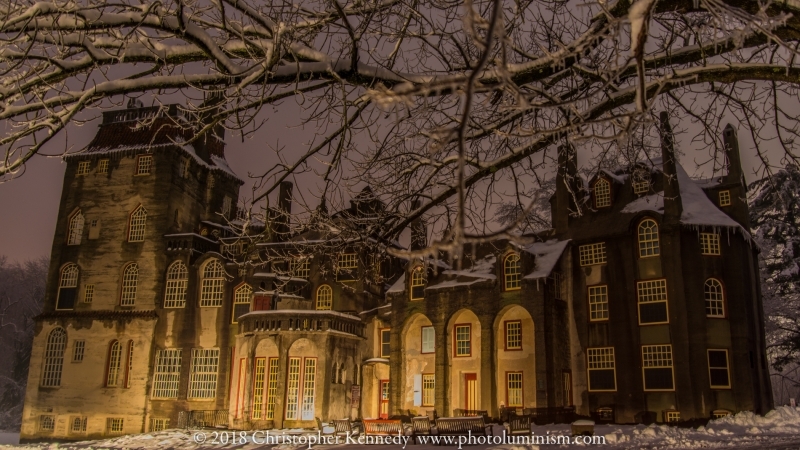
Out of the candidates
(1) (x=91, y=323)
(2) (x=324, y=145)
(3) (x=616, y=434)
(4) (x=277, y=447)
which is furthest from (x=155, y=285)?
(2) (x=324, y=145)

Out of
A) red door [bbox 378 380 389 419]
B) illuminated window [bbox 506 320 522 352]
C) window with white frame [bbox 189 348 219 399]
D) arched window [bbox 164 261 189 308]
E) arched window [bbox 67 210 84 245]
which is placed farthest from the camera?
arched window [bbox 67 210 84 245]

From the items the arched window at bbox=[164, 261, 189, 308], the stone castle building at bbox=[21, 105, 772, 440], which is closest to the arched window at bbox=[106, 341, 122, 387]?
the stone castle building at bbox=[21, 105, 772, 440]

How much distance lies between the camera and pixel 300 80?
7066mm

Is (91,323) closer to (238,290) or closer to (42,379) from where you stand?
(42,379)

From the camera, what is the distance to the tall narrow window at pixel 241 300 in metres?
36.0

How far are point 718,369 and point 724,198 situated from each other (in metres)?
8.04

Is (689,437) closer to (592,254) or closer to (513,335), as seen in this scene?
(513,335)

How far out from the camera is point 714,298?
92.6 ft

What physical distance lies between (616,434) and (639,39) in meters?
16.6

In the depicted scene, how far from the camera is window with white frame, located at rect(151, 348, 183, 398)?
1391 inches

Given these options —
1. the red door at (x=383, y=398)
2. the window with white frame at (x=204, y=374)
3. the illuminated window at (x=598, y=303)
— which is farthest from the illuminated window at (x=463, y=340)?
Result: the window with white frame at (x=204, y=374)

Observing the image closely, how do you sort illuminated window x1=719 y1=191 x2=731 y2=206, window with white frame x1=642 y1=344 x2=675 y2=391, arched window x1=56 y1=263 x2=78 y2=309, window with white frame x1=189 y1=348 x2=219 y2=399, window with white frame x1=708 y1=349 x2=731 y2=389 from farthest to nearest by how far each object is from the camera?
arched window x1=56 y1=263 x2=78 y2=309 → window with white frame x1=189 y1=348 x2=219 y2=399 → illuminated window x1=719 y1=191 x2=731 y2=206 → window with white frame x1=642 y1=344 x2=675 y2=391 → window with white frame x1=708 y1=349 x2=731 y2=389

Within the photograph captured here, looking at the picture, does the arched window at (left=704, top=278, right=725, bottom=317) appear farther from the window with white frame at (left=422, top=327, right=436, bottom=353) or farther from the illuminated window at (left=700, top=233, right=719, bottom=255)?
the window with white frame at (left=422, top=327, right=436, bottom=353)

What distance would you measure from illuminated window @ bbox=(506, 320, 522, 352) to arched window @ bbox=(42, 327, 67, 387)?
25.2m
